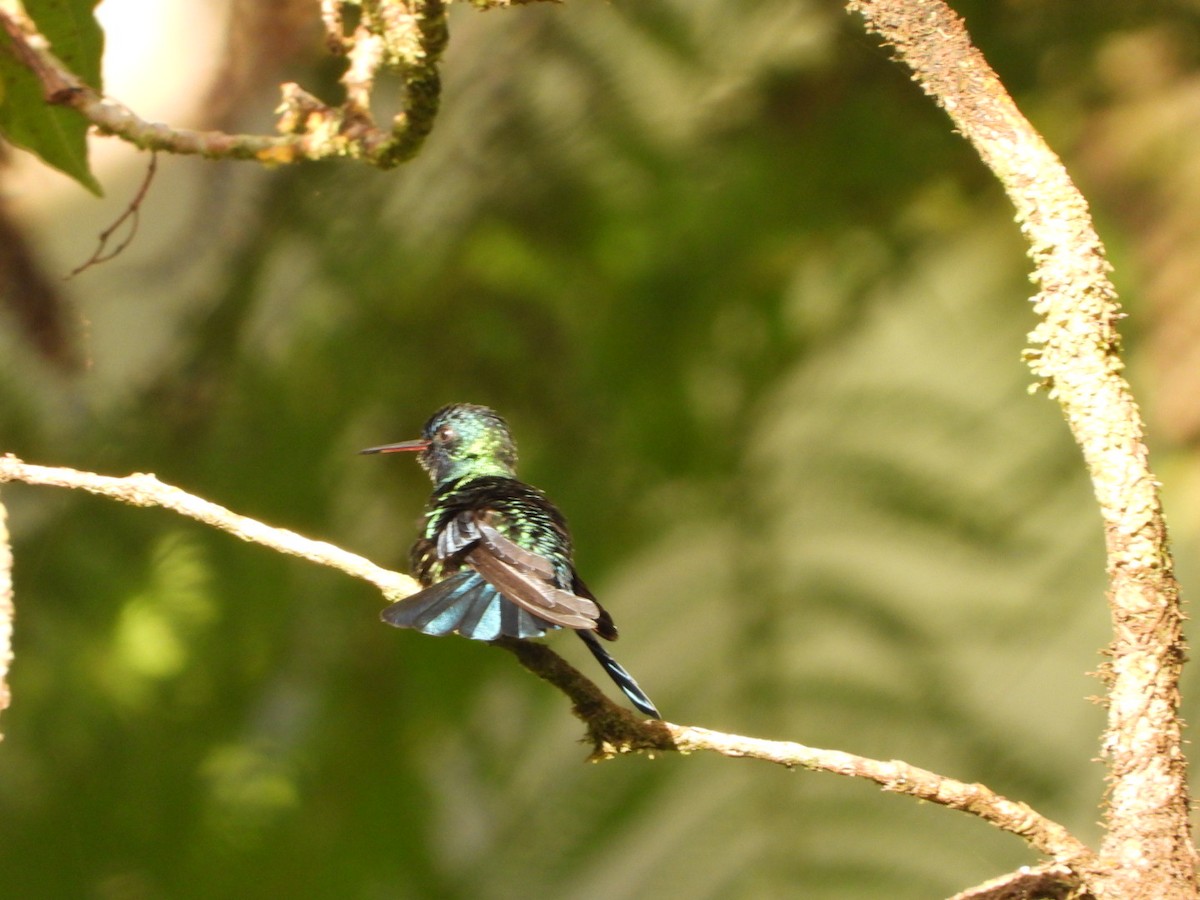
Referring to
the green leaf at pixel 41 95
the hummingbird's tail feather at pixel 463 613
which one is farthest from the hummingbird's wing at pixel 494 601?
the green leaf at pixel 41 95

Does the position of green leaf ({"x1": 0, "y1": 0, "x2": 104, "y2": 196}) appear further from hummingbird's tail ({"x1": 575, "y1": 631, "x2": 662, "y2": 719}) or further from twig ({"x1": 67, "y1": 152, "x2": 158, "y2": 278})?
hummingbird's tail ({"x1": 575, "y1": 631, "x2": 662, "y2": 719})

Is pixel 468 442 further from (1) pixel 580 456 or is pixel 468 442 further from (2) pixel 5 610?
(1) pixel 580 456

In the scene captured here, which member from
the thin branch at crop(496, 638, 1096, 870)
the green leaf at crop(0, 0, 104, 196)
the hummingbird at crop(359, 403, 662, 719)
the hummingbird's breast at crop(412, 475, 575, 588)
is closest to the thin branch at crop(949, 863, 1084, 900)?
the thin branch at crop(496, 638, 1096, 870)

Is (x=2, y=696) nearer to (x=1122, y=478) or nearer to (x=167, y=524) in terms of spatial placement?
(x=1122, y=478)

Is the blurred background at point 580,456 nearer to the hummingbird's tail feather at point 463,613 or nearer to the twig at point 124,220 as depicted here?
the twig at point 124,220

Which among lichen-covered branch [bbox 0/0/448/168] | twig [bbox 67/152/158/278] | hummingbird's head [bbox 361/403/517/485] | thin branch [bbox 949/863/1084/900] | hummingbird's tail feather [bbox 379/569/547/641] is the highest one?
twig [bbox 67/152/158/278]

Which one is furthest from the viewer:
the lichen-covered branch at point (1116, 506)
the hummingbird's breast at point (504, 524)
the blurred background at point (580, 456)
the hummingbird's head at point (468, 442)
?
the blurred background at point (580, 456)
